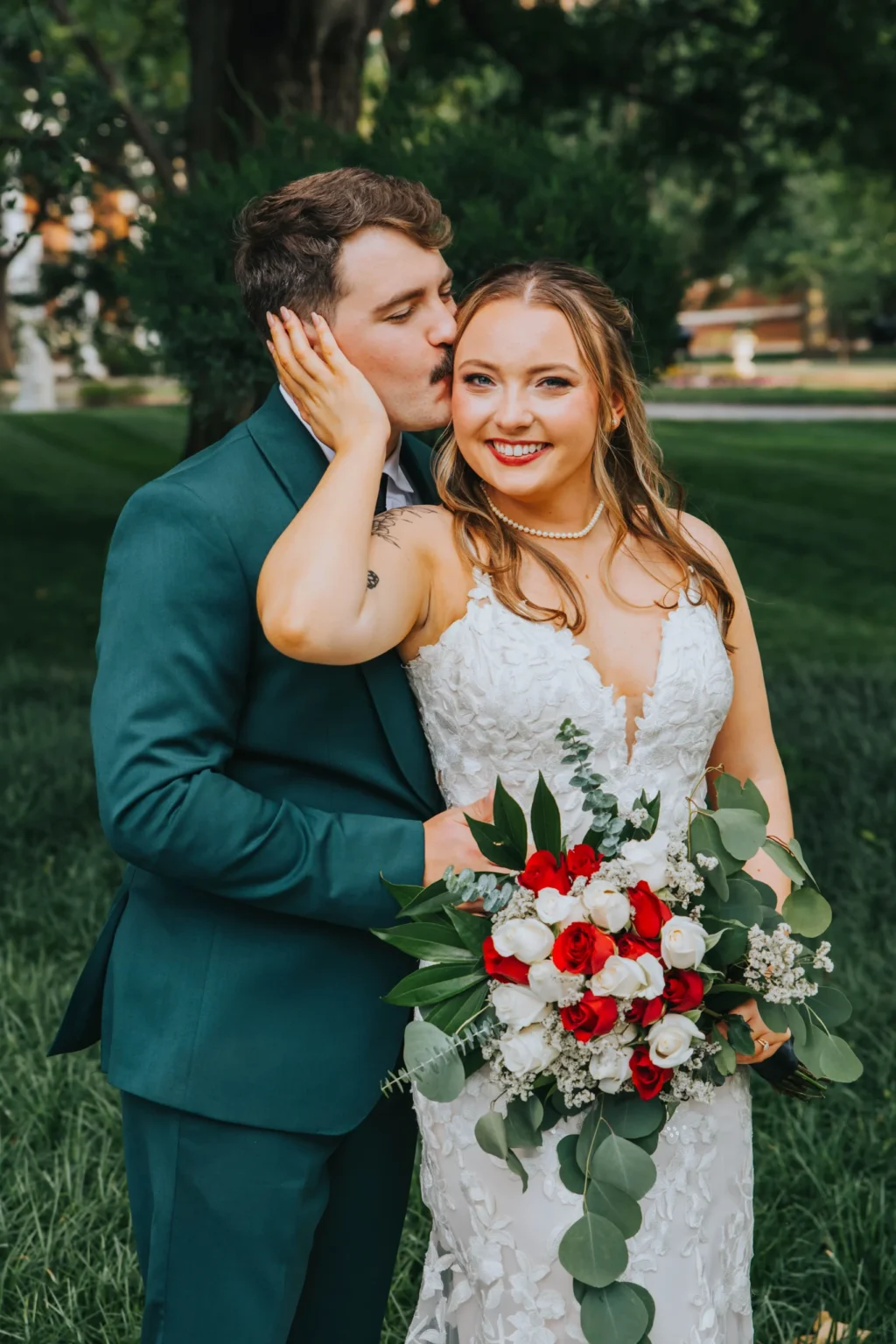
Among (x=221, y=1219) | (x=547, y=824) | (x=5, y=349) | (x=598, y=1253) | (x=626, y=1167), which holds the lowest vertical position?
(x=5, y=349)

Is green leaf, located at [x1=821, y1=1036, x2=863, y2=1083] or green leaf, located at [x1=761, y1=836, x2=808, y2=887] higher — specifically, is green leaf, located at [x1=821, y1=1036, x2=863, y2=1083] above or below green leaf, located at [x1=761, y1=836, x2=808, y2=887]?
below

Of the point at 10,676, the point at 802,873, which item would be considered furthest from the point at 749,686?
the point at 10,676

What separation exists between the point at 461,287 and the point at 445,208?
30 centimetres

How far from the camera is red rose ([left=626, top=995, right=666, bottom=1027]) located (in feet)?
6.52

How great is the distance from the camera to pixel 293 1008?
7.81 ft

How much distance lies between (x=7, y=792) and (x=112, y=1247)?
3209 mm

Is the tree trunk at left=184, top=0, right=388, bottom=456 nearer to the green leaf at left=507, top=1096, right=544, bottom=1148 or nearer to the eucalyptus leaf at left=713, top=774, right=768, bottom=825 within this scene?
the eucalyptus leaf at left=713, top=774, right=768, bottom=825

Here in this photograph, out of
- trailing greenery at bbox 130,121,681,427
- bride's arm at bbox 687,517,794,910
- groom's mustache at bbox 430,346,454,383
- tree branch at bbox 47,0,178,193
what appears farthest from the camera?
tree branch at bbox 47,0,178,193

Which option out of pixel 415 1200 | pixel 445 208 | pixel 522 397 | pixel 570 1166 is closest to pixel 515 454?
pixel 522 397

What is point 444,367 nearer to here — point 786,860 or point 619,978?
point 786,860

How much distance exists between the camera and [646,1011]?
1.99 metres

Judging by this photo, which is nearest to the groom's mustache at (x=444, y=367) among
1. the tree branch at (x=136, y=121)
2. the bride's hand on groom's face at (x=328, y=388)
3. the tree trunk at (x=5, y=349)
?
the bride's hand on groom's face at (x=328, y=388)

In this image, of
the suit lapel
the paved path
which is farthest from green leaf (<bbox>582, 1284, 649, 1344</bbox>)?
the paved path

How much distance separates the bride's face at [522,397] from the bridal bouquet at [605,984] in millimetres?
515
